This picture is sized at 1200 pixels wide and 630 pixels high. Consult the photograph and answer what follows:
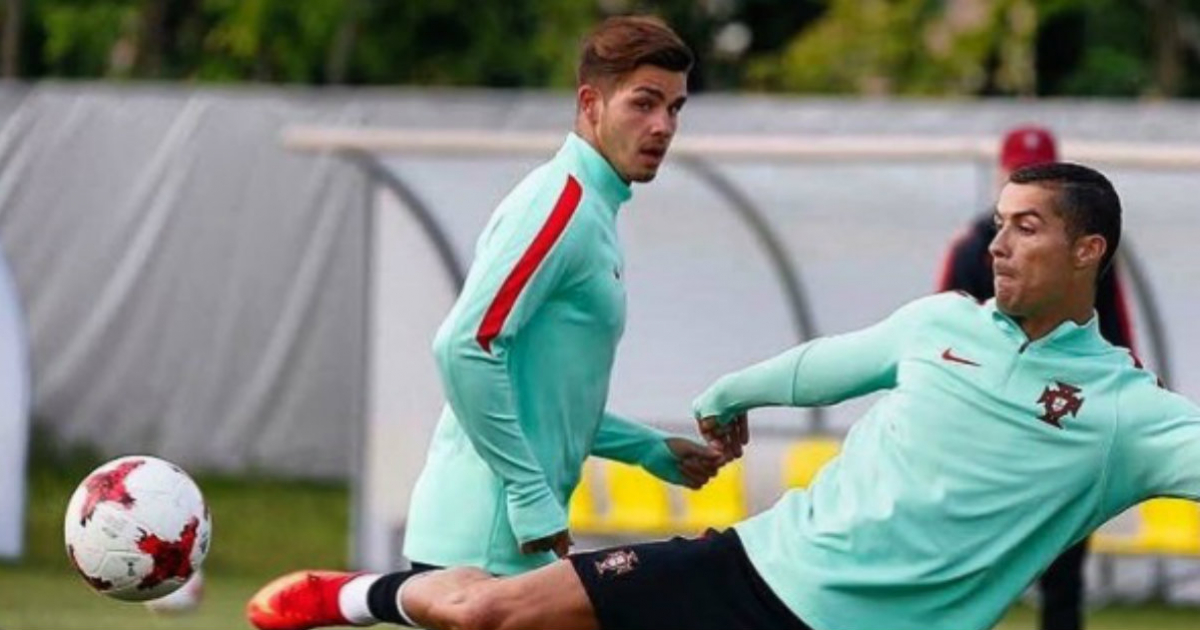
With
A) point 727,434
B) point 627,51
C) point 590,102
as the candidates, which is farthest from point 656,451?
point 627,51

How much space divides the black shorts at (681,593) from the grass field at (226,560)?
20.9 feet

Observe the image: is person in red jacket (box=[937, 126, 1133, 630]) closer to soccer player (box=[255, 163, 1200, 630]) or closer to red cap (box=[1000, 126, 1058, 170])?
red cap (box=[1000, 126, 1058, 170])

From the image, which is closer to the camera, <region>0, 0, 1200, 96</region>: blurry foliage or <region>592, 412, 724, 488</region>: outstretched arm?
<region>592, 412, 724, 488</region>: outstretched arm

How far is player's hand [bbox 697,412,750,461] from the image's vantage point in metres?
8.16

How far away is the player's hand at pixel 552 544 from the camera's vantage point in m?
7.74

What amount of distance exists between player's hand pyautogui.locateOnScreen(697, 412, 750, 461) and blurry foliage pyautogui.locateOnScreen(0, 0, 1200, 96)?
16100mm

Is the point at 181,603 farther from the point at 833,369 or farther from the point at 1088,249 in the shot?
the point at 1088,249

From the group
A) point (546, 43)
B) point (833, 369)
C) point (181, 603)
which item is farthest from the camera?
point (546, 43)

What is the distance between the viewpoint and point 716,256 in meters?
17.8

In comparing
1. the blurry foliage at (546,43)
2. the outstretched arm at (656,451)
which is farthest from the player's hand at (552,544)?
the blurry foliage at (546,43)

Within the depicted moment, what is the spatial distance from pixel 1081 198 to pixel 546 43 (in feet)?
57.7

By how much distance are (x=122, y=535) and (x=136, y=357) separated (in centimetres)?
1345

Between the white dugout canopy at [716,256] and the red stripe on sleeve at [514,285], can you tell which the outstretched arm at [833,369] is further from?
the white dugout canopy at [716,256]

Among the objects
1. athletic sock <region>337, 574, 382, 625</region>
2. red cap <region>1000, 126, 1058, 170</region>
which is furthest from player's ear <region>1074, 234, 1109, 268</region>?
red cap <region>1000, 126, 1058, 170</region>
